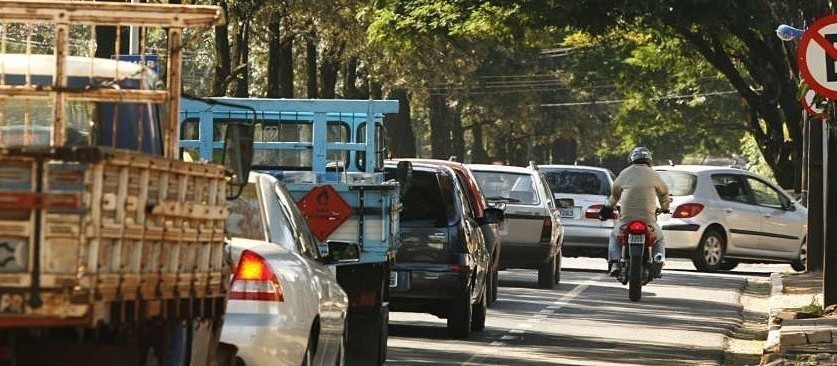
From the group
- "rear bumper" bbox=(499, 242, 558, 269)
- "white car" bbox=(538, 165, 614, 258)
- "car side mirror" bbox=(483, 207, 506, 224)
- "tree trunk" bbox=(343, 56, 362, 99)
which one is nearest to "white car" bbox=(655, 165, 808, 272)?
"white car" bbox=(538, 165, 614, 258)

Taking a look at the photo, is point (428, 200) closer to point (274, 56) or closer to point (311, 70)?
point (274, 56)

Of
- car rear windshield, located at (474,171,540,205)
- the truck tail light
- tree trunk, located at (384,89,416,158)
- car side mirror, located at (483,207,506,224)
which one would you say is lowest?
car side mirror, located at (483,207,506,224)

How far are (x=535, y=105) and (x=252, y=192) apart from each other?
69.0 m

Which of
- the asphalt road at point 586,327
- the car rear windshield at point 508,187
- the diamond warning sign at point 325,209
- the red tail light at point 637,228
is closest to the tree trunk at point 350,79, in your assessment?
the asphalt road at point 586,327

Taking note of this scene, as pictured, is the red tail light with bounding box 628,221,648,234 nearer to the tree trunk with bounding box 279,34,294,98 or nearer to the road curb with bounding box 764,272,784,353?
the road curb with bounding box 764,272,784,353

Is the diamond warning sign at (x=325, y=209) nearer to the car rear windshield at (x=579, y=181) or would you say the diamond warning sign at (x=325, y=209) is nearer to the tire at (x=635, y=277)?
the tire at (x=635, y=277)

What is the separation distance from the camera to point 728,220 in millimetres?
32062

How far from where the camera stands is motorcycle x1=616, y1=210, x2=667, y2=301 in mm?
21766

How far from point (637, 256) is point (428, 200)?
4158 mm

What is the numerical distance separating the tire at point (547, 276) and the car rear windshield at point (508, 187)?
0.81m

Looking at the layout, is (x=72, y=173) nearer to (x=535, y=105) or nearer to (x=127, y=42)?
(x=127, y=42)

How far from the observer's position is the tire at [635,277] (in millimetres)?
21938

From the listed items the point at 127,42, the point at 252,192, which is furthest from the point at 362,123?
the point at 252,192

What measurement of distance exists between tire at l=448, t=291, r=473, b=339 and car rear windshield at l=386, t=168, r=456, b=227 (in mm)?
654
